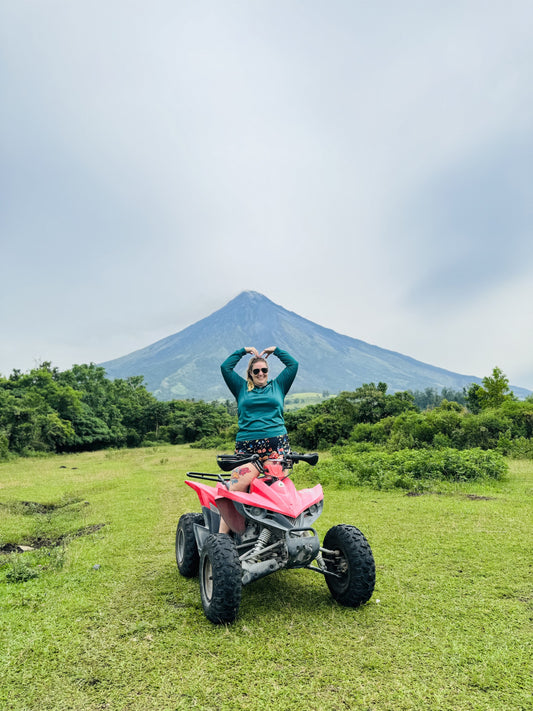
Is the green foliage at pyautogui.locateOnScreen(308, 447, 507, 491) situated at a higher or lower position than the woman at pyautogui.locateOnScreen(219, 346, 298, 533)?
lower

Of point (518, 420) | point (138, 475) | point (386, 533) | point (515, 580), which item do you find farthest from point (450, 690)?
point (518, 420)

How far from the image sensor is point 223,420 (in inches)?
1532

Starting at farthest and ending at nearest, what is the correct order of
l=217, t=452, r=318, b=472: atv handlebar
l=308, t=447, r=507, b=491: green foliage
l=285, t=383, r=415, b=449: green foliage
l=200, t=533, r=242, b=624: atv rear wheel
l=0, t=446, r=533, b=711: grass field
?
l=285, t=383, r=415, b=449: green foliage
l=308, t=447, r=507, b=491: green foliage
l=217, t=452, r=318, b=472: atv handlebar
l=200, t=533, r=242, b=624: atv rear wheel
l=0, t=446, r=533, b=711: grass field

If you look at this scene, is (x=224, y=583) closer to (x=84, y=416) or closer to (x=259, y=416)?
(x=259, y=416)

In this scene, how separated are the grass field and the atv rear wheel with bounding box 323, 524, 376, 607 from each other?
6.8 inches

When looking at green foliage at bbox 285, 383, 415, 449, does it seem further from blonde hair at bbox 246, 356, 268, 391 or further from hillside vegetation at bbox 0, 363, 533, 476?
blonde hair at bbox 246, 356, 268, 391

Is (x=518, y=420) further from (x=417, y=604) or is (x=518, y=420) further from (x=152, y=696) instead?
(x=152, y=696)

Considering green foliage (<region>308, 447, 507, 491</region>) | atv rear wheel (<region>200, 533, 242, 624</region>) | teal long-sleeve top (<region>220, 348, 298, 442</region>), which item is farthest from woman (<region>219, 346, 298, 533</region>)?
green foliage (<region>308, 447, 507, 491</region>)

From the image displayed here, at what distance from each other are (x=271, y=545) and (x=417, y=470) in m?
7.87

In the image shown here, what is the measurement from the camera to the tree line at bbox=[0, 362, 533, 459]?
15336 millimetres

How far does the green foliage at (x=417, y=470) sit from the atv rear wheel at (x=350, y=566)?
641 cm

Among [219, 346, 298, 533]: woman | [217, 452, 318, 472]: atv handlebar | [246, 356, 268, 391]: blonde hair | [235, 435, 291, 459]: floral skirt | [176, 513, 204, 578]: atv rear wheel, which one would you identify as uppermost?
[246, 356, 268, 391]: blonde hair

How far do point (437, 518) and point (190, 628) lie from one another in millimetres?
4862

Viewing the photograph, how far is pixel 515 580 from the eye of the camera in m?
4.29
